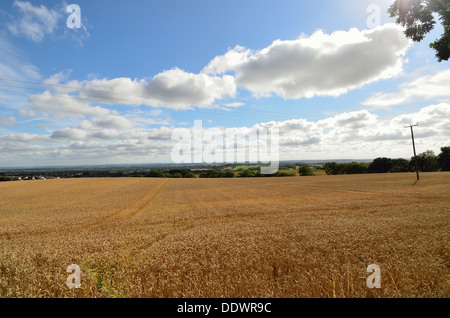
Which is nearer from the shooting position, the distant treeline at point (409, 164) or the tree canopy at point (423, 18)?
the tree canopy at point (423, 18)

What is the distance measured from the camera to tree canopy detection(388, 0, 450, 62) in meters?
8.98

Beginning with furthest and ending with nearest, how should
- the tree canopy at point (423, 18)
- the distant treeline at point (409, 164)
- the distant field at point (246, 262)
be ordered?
the distant treeline at point (409, 164) < the tree canopy at point (423, 18) < the distant field at point (246, 262)

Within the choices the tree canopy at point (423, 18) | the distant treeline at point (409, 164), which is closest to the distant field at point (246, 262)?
the tree canopy at point (423, 18)

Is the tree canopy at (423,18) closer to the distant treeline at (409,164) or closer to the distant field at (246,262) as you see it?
the distant field at (246,262)

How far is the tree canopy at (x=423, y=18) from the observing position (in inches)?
353

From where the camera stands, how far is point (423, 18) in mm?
9766

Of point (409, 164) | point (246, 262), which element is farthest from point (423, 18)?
point (409, 164)

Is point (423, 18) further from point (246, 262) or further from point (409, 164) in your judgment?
point (409, 164)

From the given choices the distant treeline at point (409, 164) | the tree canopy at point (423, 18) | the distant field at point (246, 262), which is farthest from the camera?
the distant treeline at point (409, 164)

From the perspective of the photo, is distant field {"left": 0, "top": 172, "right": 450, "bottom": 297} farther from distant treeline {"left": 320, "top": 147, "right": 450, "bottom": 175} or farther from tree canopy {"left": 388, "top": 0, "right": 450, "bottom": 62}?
distant treeline {"left": 320, "top": 147, "right": 450, "bottom": 175}
